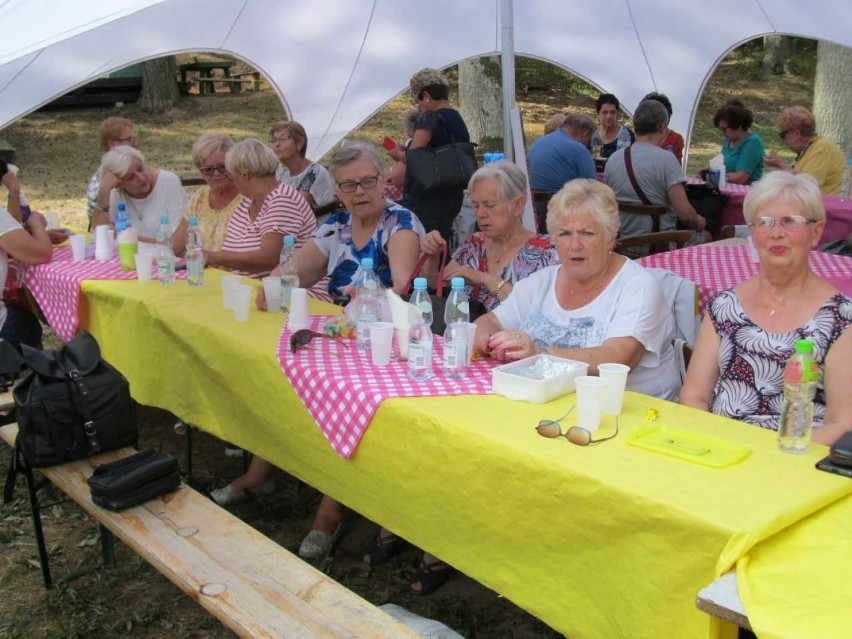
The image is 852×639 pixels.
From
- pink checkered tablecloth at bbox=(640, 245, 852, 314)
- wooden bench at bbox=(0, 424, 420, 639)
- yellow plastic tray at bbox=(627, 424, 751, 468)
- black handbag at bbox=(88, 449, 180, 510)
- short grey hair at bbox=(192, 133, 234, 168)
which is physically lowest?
wooden bench at bbox=(0, 424, 420, 639)

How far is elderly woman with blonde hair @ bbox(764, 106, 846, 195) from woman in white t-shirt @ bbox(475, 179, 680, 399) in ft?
14.2

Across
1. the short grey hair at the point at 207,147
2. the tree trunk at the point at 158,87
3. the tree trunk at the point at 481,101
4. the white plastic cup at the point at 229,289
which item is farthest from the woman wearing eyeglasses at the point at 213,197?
the tree trunk at the point at 158,87

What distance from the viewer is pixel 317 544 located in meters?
3.22

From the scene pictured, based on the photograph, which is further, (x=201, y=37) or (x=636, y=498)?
(x=201, y=37)

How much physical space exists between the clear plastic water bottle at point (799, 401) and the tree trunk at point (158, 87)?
15.7 m

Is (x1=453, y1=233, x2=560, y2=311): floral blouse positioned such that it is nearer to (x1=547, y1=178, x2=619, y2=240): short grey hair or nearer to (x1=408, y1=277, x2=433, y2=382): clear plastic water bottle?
(x1=547, y1=178, x2=619, y2=240): short grey hair

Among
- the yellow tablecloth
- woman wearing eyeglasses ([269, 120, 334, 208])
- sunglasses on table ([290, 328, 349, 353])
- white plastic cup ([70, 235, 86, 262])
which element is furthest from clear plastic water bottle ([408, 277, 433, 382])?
woman wearing eyeglasses ([269, 120, 334, 208])

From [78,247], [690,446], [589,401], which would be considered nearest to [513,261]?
[589,401]

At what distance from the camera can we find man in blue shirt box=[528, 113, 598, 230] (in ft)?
20.7

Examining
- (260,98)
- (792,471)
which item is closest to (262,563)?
(792,471)

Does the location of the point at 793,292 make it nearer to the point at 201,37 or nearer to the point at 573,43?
the point at 201,37

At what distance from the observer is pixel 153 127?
15.2 m

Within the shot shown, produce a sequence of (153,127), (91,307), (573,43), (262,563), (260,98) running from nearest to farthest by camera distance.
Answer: (262,563), (91,307), (573,43), (153,127), (260,98)

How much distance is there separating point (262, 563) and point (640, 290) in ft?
4.51
